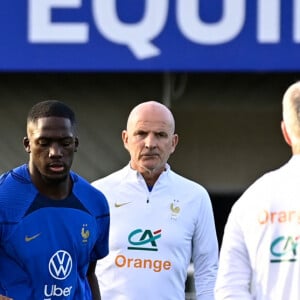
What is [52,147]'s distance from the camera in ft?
13.3

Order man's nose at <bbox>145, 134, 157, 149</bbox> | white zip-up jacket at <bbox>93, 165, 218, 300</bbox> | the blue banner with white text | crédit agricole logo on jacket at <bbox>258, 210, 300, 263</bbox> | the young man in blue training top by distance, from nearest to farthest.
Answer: crédit agricole logo on jacket at <bbox>258, 210, 300, 263</bbox> < the young man in blue training top < white zip-up jacket at <bbox>93, 165, 218, 300</bbox> < man's nose at <bbox>145, 134, 157, 149</bbox> < the blue banner with white text

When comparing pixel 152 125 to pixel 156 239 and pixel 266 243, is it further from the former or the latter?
pixel 266 243

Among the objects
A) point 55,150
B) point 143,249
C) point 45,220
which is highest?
point 55,150

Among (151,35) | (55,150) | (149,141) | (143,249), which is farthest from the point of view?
(151,35)

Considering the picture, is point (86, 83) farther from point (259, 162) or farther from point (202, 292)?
point (202, 292)

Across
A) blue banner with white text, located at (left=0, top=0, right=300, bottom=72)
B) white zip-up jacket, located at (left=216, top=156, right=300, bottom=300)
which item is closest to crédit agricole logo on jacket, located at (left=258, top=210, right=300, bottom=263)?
white zip-up jacket, located at (left=216, top=156, right=300, bottom=300)

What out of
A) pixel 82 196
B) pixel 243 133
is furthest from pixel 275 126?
pixel 82 196

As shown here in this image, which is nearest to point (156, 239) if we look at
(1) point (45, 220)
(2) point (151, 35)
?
(1) point (45, 220)

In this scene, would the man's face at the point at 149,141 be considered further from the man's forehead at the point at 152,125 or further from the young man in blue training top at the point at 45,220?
the young man in blue training top at the point at 45,220

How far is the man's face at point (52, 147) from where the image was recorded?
13.3 ft

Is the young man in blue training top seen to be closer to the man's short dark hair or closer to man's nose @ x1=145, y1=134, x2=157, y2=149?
the man's short dark hair

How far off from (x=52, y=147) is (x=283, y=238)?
1039 mm

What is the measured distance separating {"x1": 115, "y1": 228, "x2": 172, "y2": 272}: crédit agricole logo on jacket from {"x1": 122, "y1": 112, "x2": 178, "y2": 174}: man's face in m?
0.32

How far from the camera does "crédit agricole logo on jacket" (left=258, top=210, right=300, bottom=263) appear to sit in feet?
11.2
